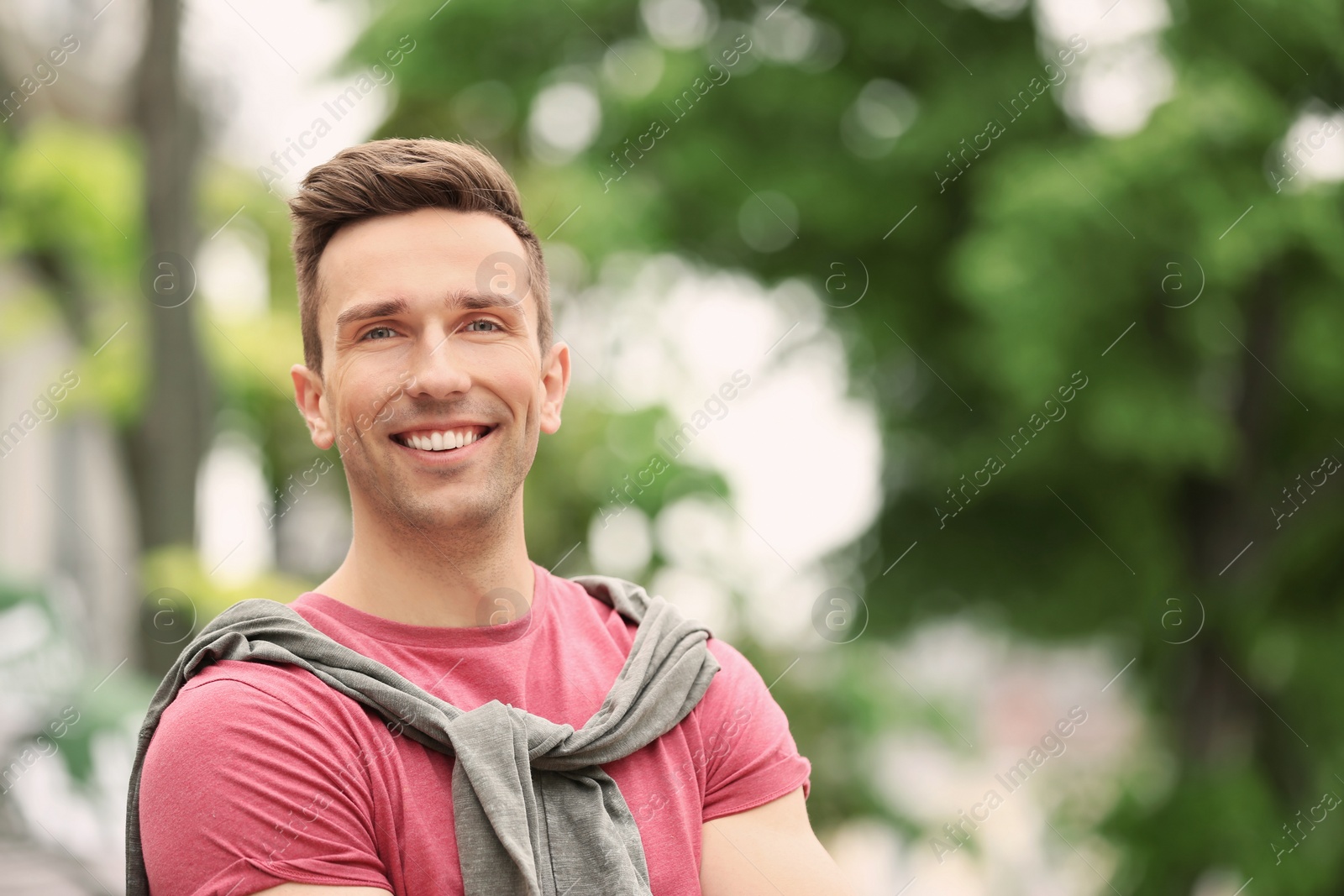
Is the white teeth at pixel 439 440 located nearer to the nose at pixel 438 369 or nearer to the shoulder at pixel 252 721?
the nose at pixel 438 369

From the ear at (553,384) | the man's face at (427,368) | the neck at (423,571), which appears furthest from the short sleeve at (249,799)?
the ear at (553,384)

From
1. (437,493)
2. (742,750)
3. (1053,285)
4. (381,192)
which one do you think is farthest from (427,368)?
(1053,285)

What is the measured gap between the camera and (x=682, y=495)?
22.1 feet

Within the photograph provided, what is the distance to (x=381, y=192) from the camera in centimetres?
206

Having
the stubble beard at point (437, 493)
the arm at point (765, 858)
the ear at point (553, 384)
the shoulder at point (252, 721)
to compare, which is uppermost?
the ear at point (553, 384)

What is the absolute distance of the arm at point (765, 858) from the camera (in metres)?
2.02

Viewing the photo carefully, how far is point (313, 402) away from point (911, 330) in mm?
5827

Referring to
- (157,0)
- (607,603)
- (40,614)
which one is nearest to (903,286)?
(157,0)

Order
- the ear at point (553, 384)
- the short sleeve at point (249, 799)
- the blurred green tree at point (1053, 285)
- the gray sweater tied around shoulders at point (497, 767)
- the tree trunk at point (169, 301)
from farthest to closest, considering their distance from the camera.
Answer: the blurred green tree at point (1053, 285) → the tree trunk at point (169, 301) → the ear at point (553, 384) → the gray sweater tied around shoulders at point (497, 767) → the short sleeve at point (249, 799)

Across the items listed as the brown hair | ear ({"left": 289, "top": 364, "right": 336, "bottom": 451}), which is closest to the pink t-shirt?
ear ({"left": 289, "top": 364, "right": 336, "bottom": 451})

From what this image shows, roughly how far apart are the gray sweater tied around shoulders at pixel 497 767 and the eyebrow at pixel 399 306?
0.43 meters

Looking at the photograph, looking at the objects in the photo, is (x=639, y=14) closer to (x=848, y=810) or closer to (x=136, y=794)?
(x=848, y=810)

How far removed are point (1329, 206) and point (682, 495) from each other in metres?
3.21

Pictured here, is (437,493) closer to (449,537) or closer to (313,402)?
(449,537)
